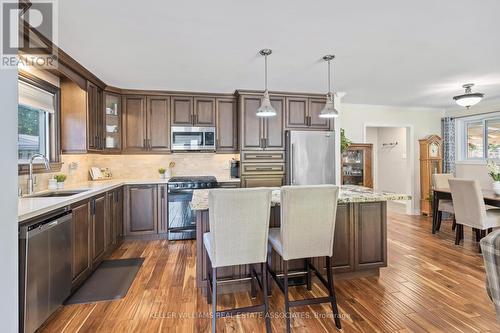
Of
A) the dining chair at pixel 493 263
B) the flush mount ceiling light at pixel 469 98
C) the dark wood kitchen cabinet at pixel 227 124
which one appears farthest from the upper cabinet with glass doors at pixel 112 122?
the flush mount ceiling light at pixel 469 98

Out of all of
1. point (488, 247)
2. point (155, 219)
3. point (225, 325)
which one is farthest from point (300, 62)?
point (155, 219)

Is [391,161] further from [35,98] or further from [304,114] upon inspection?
[35,98]

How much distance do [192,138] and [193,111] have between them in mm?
474

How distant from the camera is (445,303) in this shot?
84.8 inches

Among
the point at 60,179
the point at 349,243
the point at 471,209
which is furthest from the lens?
the point at 471,209

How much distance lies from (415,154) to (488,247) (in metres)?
5.29

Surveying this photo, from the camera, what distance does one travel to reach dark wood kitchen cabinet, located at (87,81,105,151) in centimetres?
341

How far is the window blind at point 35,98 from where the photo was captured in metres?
2.56

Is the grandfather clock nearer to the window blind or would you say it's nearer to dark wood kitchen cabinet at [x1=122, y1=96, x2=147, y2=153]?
dark wood kitchen cabinet at [x1=122, y1=96, x2=147, y2=153]

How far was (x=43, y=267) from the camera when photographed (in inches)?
68.7

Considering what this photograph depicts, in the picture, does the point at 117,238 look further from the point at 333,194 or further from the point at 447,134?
the point at 447,134

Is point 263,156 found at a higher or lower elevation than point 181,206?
higher

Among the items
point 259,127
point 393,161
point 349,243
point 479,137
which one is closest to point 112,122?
point 259,127

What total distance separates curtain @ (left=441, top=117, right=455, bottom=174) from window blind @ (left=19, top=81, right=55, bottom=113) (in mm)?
7408
